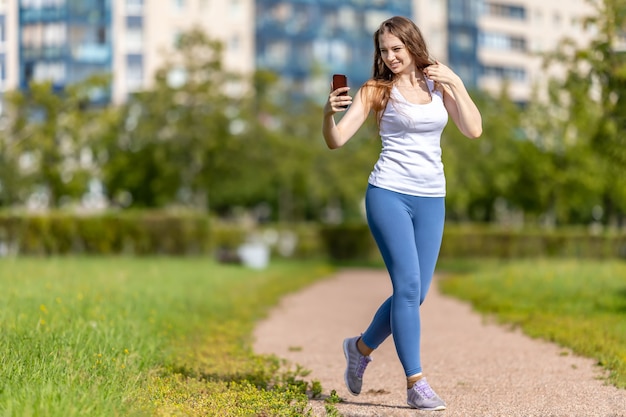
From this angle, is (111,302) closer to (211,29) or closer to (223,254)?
(223,254)

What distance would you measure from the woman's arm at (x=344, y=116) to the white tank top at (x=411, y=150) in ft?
0.47

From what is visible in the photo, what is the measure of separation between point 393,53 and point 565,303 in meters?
8.67

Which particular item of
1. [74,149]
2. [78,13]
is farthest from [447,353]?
[78,13]

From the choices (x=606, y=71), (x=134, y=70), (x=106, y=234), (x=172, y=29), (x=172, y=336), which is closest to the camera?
(x=172, y=336)

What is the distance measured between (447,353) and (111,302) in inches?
152

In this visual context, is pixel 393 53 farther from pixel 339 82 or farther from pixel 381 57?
pixel 339 82

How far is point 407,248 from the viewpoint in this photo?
17.4 feet

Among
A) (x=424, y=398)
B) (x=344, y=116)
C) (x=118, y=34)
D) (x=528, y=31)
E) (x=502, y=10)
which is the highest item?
(x=502, y=10)

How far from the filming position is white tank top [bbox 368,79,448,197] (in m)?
5.34

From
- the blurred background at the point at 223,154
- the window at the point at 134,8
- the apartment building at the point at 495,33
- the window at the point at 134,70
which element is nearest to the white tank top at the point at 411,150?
the blurred background at the point at 223,154

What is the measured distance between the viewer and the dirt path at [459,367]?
559 cm

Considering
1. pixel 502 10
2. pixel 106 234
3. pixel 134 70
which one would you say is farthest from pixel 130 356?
pixel 502 10

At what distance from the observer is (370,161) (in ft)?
121

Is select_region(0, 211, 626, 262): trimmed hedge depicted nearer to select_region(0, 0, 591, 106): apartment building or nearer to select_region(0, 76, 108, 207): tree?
select_region(0, 76, 108, 207): tree
